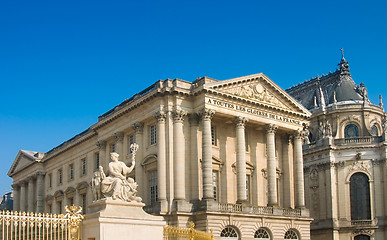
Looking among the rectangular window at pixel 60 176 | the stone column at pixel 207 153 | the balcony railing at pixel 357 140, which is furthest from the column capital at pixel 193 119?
the balcony railing at pixel 357 140

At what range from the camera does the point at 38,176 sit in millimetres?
65750

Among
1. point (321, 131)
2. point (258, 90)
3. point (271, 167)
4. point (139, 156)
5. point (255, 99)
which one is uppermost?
point (258, 90)

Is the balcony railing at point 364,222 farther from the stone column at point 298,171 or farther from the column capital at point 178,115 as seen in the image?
the column capital at point 178,115

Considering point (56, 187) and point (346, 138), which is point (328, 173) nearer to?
point (346, 138)

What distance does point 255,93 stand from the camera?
148ft

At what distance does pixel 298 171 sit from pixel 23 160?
38309 mm

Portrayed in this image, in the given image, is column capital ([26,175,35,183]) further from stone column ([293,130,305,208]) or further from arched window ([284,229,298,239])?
arched window ([284,229,298,239])

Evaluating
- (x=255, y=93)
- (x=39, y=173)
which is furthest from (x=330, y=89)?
(x=39, y=173)

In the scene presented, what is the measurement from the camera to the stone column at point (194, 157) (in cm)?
4147

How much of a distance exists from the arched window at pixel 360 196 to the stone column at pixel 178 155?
26.3 meters

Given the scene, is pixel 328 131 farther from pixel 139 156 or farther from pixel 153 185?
pixel 153 185

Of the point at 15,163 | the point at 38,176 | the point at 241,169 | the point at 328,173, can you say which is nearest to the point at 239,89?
the point at 241,169

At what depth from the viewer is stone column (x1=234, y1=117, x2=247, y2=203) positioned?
42.1 meters

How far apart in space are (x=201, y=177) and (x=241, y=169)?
310 cm
